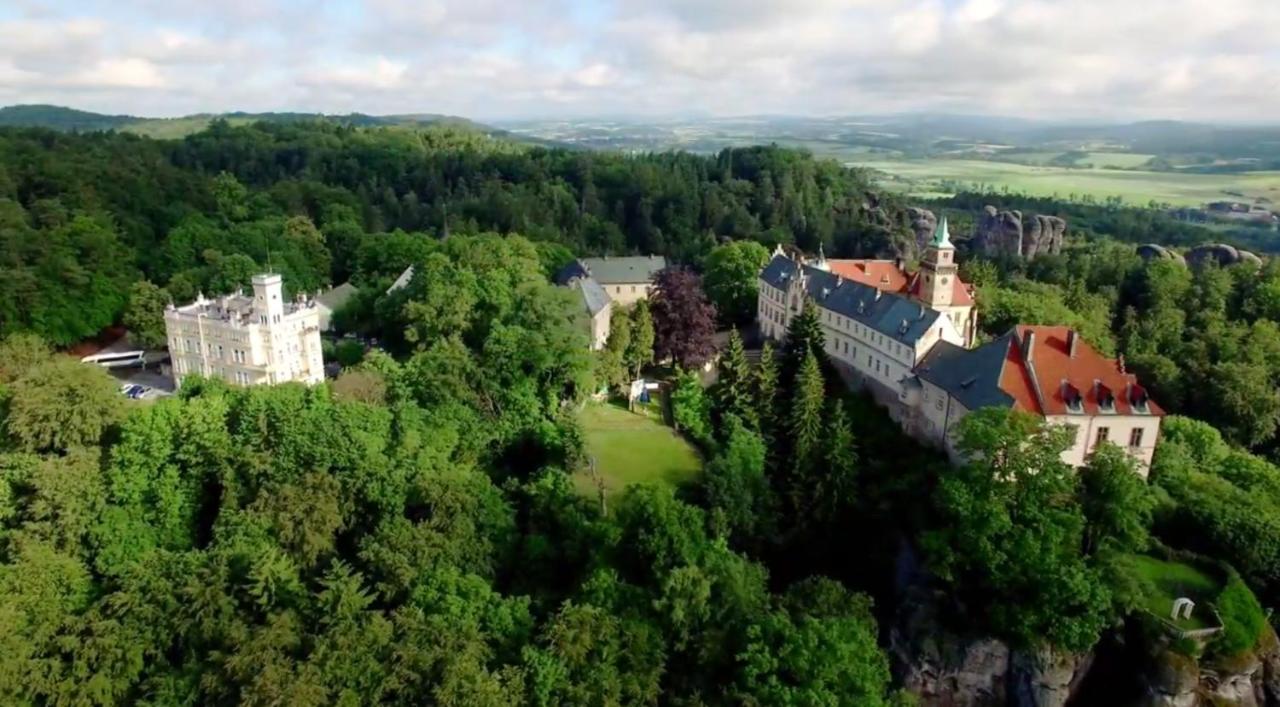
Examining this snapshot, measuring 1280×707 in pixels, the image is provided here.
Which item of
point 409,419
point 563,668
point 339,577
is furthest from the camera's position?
point 409,419

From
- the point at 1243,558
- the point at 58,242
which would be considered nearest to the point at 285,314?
the point at 58,242

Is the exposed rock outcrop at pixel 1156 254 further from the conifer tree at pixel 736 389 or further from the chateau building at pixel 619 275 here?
the conifer tree at pixel 736 389

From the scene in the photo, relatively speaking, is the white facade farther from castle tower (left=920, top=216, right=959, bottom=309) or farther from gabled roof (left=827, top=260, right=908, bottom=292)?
gabled roof (left=827, top=260, right=908, bottom=292)

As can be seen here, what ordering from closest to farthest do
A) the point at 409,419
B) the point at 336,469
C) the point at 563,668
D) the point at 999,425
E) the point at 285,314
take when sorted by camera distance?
the point at 563,668
the point at 999,425
the point at 336,469
the point at 409,419
the point at 285,314

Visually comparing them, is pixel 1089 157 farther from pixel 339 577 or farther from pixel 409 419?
pixel 339 577

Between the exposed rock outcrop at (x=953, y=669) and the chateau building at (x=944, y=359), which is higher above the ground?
the chateau building at (x=944, y=359)

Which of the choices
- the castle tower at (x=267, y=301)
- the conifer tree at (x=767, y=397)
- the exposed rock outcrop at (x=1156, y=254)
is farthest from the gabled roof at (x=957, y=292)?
the castle tower at (x=267, y=301)

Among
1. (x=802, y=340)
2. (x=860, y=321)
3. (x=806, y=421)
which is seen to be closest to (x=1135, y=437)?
(x=806, y=421)
